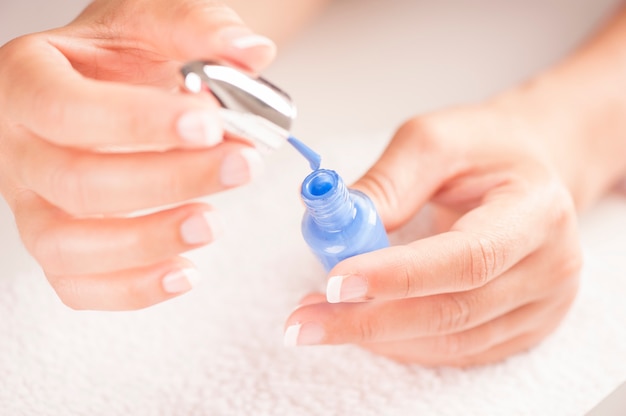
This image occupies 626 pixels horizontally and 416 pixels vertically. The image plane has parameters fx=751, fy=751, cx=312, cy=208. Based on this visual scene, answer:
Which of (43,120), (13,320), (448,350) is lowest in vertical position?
(13,320)

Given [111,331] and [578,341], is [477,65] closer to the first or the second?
[578,341]

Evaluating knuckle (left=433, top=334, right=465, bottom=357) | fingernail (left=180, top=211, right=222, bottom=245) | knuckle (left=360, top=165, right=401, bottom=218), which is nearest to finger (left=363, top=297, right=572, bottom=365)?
knuckle (left=433, top=334, right=465, bottom=357)

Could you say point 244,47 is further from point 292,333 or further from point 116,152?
point 292,333

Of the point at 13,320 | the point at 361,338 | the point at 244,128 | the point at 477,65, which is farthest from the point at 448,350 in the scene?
Result: the point at 477,65

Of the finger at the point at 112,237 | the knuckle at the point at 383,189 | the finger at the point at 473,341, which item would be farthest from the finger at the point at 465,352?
the finger at the point at 112,237

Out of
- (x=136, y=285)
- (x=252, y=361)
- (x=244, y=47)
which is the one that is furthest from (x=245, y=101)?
(x=252, y=361)

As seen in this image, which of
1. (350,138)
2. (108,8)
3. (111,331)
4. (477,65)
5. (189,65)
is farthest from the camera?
(477,65)

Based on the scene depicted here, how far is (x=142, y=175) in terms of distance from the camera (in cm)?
39

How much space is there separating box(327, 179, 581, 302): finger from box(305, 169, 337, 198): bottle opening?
0.05 m

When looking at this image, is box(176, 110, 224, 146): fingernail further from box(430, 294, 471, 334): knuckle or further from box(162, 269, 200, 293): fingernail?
box(430, 294, 471, 334): knuckle

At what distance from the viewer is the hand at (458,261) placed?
499 millimetres

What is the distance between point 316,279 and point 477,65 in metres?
0.44

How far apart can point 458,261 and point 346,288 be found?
87 mm

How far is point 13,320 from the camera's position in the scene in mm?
625
